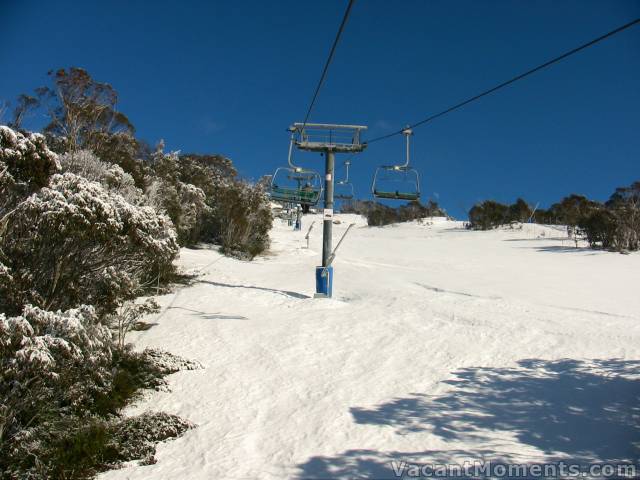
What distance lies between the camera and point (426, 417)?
20.0 ft

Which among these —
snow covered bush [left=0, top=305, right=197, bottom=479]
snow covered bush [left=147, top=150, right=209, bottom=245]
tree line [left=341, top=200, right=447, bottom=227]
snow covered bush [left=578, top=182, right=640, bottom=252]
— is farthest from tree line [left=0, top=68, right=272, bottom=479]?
tree line [left=341, top=200, right=447, bottom=227]

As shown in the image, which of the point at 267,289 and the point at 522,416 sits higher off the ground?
the point at 267,289

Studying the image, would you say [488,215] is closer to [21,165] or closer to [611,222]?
[611,222]

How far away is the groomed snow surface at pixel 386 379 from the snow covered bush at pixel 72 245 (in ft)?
6.21

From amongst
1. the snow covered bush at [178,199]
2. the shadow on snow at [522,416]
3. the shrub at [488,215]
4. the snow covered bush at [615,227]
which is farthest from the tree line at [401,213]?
the shadow on snow at [522,416]

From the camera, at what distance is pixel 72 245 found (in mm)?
6809

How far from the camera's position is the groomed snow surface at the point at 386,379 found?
17.6ft

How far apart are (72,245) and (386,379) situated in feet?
16.4

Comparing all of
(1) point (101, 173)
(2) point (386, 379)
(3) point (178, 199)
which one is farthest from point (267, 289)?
(3) point (178, 199)

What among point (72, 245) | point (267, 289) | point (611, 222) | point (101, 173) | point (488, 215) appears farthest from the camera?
point (488, 215)

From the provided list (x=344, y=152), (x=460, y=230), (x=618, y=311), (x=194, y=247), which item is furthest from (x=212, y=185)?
(x=460, y=230)

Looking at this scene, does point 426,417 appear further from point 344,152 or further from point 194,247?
point 194,247

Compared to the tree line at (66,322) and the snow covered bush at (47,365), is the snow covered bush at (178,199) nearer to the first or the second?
the tree line at (66,322)

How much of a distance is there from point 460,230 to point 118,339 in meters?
40.0
